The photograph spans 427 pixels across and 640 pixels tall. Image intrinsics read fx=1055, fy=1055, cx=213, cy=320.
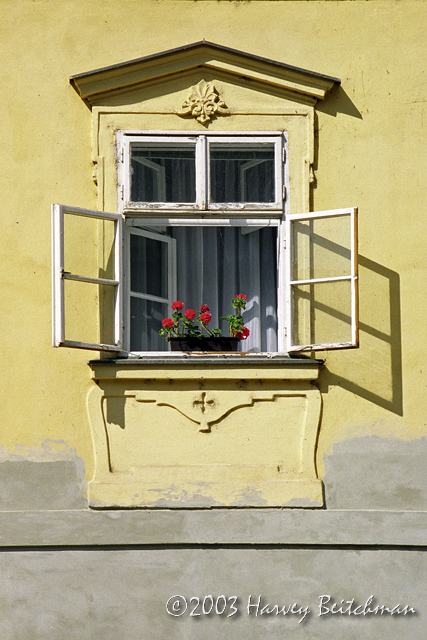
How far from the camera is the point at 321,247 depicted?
677 centimetres

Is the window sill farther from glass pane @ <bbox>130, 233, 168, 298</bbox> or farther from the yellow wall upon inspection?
glass pane @ <bbox>130, 233, 168, 298</bbox>

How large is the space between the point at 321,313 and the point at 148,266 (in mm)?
1203

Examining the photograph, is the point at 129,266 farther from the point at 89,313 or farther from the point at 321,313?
the point at 321,313

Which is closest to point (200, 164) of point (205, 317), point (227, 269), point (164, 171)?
point (164, 171)

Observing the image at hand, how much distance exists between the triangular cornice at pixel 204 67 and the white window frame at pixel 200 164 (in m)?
0.31

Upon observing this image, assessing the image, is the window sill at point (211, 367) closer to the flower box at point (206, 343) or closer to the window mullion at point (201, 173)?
the flower box at point (206, 343)

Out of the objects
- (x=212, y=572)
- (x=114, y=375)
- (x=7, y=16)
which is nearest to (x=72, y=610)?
(x=212, y=572)

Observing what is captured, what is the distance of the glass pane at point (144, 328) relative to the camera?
6.92 meters

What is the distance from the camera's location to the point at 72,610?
21.3 ft

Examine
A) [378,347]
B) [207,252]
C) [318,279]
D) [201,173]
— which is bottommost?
[378,347]

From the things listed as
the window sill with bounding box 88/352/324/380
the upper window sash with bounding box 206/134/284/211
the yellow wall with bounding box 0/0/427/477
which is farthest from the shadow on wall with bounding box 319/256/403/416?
the upper window sash with bounding box 206/134/284/211

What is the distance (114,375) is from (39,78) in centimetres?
203

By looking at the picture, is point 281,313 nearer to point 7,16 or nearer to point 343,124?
point 343,124

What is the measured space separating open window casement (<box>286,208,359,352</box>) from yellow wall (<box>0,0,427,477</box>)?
22 cm
